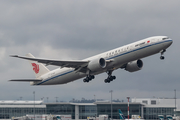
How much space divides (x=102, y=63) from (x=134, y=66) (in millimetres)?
8390

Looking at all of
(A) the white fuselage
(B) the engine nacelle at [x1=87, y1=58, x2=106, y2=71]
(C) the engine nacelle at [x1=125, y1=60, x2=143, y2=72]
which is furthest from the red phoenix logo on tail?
(C) the engine nacelle at [x1=125, y1=60, x2=143, y2=72]

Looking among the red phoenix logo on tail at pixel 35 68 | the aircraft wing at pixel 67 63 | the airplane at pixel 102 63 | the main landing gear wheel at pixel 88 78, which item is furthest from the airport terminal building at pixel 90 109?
the aircraft wing at pixel 67 63

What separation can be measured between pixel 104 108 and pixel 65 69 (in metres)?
52.1

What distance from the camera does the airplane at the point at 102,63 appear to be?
50.8 meters

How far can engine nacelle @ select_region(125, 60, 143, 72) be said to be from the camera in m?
60.3

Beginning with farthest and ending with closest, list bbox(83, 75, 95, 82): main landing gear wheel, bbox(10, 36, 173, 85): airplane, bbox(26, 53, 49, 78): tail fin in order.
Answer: bbox(26, 53, 49, 78): tail fin
bbox(83, 75, 95, 82): main landing gear wheel
bbox(10, 36, 173, 85): airplane

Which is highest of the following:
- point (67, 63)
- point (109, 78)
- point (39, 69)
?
point (67, 63)

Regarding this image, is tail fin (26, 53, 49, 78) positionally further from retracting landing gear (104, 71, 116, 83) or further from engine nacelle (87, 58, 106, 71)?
engine nacelle (87, 58, 106, 71)

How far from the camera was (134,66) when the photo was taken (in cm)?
6028

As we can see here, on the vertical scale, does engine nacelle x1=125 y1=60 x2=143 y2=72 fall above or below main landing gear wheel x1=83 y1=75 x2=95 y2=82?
above

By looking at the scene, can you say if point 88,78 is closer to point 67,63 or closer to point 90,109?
point 67,63

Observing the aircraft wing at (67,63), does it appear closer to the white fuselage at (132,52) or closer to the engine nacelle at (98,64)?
the white fuselage at (132,52)

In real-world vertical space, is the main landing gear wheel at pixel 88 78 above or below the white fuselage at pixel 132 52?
below

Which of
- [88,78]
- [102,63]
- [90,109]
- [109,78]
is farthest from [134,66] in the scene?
[90,109]
